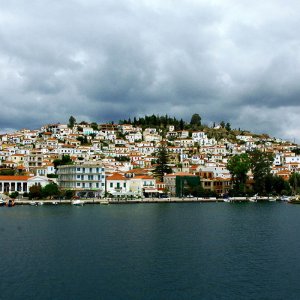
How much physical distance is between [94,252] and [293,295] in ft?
41.7

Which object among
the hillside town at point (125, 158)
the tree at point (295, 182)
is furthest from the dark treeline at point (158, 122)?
the tree at point (295, 182)

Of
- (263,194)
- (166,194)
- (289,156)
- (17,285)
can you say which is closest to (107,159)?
(166,194)

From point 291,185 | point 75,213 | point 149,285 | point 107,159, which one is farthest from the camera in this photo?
point 107,159

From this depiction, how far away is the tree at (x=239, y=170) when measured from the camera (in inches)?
3199

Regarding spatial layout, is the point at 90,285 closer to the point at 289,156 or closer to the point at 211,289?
the point at 211,289

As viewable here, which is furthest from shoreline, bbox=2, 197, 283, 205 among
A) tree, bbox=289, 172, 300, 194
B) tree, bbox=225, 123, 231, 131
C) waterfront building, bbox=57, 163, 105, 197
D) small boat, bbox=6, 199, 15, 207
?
→ tree, bbox=225, 123, 231, 131

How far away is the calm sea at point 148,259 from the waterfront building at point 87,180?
28.2m

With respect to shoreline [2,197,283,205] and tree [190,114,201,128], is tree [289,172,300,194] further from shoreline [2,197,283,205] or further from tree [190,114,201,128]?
tree [190,114,201,128]

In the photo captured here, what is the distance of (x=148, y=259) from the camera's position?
1094 inches

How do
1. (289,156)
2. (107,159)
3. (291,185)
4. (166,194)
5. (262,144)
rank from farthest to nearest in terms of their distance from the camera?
(262,144) < (289,156) < (107,159) < (291,185) < (166,194)

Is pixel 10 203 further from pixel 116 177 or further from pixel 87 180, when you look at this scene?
pixel 116 177

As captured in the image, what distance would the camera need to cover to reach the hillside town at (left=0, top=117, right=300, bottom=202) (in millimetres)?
75312

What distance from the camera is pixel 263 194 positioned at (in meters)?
82.7

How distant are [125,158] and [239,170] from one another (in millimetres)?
38312
